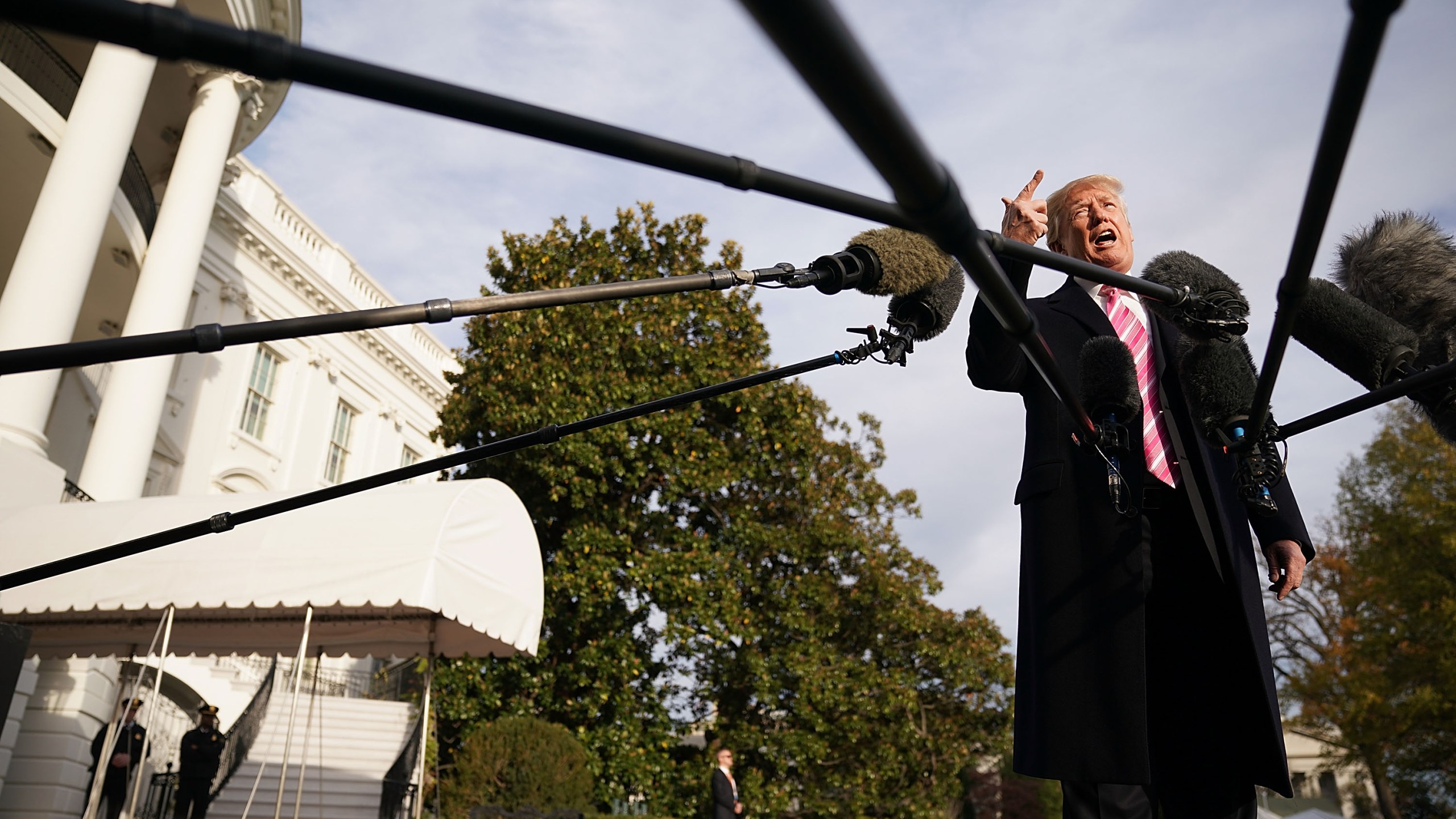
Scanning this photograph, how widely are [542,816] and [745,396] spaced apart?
8890 mm

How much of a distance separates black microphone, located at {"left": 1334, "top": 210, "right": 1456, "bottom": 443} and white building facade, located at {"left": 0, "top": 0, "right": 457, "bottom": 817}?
8654mm

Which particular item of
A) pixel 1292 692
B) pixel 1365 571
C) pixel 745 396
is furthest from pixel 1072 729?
pixel 1292 692

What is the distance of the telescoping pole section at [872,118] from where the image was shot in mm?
728

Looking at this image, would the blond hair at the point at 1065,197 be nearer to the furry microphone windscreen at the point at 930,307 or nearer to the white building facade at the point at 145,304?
the furry microphone windscreen at the point at 930,307

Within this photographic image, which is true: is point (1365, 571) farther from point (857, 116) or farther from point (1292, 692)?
point (857, 116)

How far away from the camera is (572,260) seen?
18297 mm

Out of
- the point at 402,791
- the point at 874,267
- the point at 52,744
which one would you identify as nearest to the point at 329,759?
the point at 52,744

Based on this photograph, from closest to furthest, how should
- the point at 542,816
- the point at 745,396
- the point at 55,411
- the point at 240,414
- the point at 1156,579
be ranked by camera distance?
1. the point at 1156,579
2. the point at 542,816
3. the point at 55,411
4. the point at 745,396
5. the point at 240,414

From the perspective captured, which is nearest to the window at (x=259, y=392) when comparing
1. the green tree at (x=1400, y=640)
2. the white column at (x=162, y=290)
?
the white column at (x=162, y=290)

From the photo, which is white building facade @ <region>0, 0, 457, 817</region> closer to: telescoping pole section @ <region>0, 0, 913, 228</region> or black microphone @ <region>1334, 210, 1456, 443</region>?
telescoping pole section @ <region>0, 0, 913, 228</region>

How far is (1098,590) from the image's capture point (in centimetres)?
246

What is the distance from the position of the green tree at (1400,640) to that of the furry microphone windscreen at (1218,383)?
22888 mm

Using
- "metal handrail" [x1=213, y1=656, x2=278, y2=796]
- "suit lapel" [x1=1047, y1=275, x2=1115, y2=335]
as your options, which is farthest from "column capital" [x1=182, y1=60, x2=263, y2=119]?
"suit lapel" [x1=1047, y1=275, x2=1115, y2=335]

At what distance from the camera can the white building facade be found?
12.3 meters
